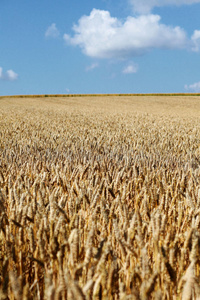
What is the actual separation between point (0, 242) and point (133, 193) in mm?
1096

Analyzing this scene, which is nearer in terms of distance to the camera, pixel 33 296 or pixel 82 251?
pixel 33 296

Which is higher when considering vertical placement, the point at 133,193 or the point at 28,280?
the point at 133,193

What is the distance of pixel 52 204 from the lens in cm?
146

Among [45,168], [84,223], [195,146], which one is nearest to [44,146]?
[45,168]

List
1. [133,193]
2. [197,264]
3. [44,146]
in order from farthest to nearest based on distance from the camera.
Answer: [44,146], [133,193], [197,264]

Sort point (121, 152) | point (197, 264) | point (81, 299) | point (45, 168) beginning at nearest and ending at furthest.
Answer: point (81, 299), point (197, 264), point (45, 168), point (121, 152)

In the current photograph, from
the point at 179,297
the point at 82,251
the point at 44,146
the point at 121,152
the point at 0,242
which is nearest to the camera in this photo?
the point at 179,297

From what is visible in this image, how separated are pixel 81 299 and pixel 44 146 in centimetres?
402

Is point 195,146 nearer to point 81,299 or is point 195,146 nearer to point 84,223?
point 84,223

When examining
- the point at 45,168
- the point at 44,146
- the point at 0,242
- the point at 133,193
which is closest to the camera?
the point at 0,242

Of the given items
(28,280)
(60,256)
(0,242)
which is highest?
(60,256)

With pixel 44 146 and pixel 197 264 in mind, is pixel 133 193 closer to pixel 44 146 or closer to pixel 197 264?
pixel 197 264

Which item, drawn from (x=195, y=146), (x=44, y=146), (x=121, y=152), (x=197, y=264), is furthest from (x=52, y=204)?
(x=195, y=146)

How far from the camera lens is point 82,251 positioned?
142 centimetres
